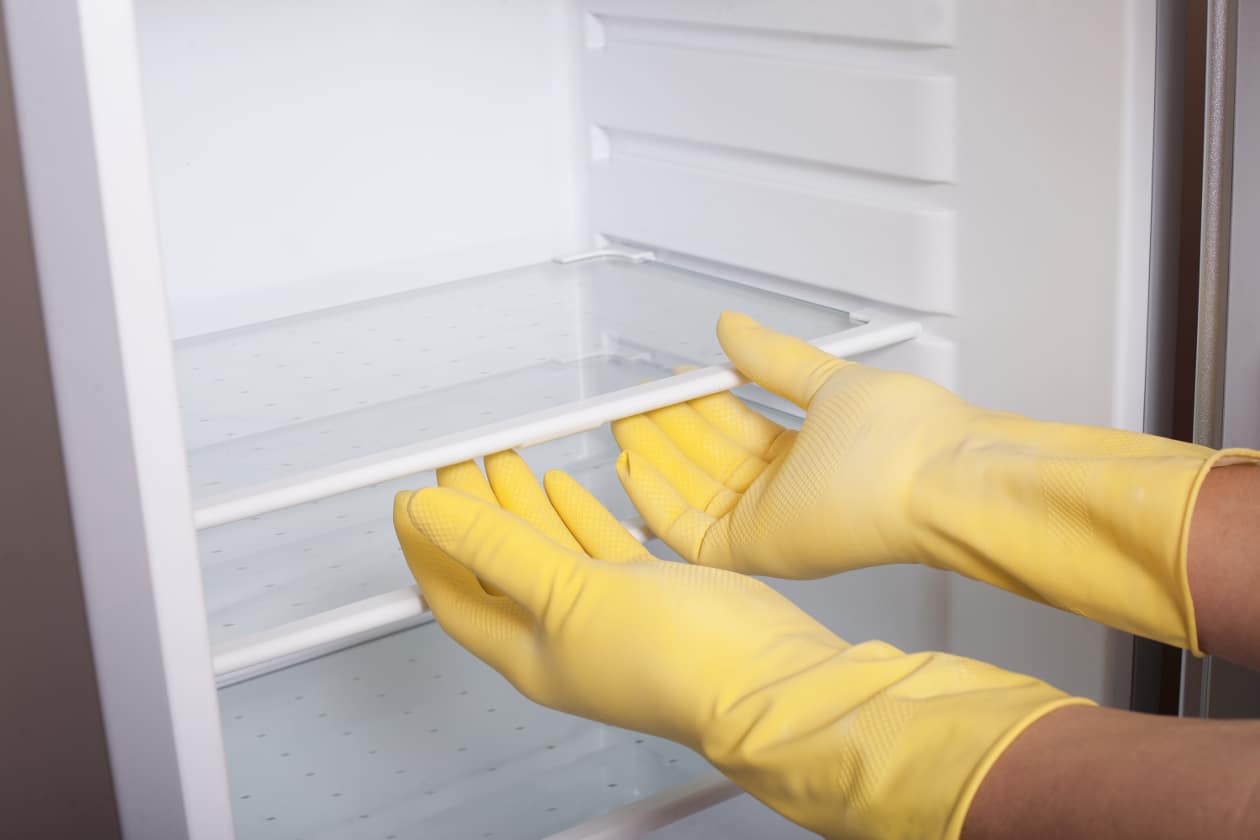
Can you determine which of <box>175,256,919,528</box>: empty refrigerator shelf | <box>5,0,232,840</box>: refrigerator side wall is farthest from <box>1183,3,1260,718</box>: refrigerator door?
<box>5,0,232,840</box>: refrigerator side wall

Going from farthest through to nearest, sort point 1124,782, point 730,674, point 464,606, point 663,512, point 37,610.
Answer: point 37,610
point 663,512
point 464,606
point 730,674
point 1124,782

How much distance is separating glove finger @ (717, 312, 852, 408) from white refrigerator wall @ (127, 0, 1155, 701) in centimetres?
18

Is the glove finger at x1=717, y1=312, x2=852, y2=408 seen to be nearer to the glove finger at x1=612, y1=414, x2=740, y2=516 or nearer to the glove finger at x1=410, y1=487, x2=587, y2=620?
the glove finger at x1=612, y1=414, x2=740, y2=516

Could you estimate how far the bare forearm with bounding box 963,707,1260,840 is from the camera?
2.14ft

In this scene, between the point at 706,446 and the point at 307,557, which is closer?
the point at 706,446

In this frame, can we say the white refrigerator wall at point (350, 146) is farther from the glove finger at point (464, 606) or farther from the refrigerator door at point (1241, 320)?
the refrigerator door at point (1241, 320)

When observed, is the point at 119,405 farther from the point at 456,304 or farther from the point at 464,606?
the point at 456,304

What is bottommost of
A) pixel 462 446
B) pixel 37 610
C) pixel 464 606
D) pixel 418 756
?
pixel 418 756

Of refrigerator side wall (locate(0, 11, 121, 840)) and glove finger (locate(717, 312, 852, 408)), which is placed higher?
glove finger (locate(717, 312, 852, 408))

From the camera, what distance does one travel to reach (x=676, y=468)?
1.16m

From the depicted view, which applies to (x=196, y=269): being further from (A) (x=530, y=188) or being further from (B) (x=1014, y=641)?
(B) (x=1014, y=641)

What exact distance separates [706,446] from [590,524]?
16 centimetres

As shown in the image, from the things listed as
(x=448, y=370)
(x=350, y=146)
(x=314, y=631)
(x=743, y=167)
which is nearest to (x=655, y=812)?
(x=314, y=631)

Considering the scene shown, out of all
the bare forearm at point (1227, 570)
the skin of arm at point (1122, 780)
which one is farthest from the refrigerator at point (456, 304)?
the skin of arm at point (1122, 780)
